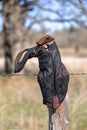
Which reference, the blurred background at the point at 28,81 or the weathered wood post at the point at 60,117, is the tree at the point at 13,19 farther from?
the weathered wood post at the point at 60,117

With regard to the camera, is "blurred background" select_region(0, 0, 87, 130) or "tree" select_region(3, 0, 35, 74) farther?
"tree" select_region(3, 0, 35, 74)

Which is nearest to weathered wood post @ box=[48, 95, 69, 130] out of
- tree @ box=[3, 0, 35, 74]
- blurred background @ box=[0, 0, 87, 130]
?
blurred background @ box=[0, 0, 87, 130]

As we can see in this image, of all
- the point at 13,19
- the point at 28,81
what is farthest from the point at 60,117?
the point at 13,19

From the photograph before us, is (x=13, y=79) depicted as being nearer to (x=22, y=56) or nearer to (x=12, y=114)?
(x=12, y=114)

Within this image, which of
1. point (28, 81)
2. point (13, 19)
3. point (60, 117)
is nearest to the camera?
point (60, 117)

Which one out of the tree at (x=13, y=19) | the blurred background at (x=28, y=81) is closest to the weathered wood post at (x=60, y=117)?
the blurred background at (x=28, y=81)

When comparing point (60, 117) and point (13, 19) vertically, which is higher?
point (13, 19)

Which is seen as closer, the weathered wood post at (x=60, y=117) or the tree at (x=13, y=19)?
the weathered wood post at (x=60, y=117)

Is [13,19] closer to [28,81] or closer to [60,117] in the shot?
[28,81]

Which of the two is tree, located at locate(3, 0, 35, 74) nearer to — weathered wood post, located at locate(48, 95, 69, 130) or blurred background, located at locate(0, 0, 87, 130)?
blurred background, located at locate(0, 0, 87, 130)

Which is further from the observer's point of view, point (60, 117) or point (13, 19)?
point (13, 19)

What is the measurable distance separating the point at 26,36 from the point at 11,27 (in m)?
0.79

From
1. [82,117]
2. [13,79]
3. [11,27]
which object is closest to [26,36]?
[11,27]

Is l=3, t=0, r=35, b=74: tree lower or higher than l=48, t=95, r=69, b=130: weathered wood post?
higher
